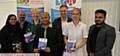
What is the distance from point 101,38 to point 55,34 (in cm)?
78

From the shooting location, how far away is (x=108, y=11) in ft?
18.5

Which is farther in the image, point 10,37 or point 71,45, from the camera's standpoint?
point 10,37

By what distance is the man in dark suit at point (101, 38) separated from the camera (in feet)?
12.2

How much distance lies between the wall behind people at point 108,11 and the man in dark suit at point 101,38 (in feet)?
5.71

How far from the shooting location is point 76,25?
4352 mm

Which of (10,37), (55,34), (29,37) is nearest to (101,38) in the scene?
(55,34)

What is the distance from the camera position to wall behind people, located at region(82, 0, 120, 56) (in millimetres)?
5629

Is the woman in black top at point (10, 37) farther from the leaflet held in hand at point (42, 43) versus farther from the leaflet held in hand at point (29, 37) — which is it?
the leaflet held in hand at point (42, 43)

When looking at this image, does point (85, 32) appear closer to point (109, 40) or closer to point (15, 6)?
point (109, 40)

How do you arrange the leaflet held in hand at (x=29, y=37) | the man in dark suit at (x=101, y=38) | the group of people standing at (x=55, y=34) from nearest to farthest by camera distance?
the man in dark suit at (x=101, y=38)
the group of people standing at (x=55, y=34)
the leaflet held in hand at (x=29, y=37)

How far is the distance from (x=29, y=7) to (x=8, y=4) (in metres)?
0.66

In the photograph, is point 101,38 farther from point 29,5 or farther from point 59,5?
point 29,5

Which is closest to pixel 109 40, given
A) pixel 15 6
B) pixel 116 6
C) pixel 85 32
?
pixel 85 32

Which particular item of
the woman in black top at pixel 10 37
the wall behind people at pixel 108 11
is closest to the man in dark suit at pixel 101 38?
the woman in black top at pixel 10 37
